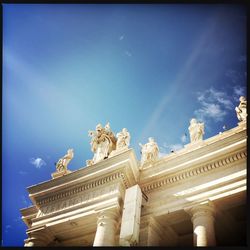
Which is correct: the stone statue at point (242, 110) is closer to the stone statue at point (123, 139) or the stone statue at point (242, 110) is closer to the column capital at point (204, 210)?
the column capital at point (204, 210)

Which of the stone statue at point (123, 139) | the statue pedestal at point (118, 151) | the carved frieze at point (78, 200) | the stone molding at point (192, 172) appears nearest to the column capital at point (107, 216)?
the carved frieze at point (78, 200)

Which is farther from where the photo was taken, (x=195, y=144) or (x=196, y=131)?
(x=196, y=131)

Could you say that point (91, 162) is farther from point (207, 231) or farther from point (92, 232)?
point (207, 231)

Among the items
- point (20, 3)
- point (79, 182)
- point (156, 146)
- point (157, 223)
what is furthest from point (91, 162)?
point (20, 3)

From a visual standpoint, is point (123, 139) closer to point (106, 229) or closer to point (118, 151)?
point (118, 151)

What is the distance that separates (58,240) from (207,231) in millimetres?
7813

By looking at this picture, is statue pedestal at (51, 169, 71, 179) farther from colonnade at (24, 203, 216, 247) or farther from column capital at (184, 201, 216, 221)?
column capital at (184, 201, 216, 221)

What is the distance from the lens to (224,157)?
18734 mm

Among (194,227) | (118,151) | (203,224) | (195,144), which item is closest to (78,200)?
(118,151)

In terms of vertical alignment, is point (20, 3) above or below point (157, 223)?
above

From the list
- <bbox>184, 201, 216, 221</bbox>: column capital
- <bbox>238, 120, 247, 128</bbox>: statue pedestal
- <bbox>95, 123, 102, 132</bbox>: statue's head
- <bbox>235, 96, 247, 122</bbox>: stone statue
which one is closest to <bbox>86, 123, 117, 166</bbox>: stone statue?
<bbox>95, 123, 102, 132</bbox>: statue's head

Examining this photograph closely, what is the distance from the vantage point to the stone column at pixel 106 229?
1819 cm

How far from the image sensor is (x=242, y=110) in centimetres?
2025

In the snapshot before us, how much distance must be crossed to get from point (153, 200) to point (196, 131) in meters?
4.11
